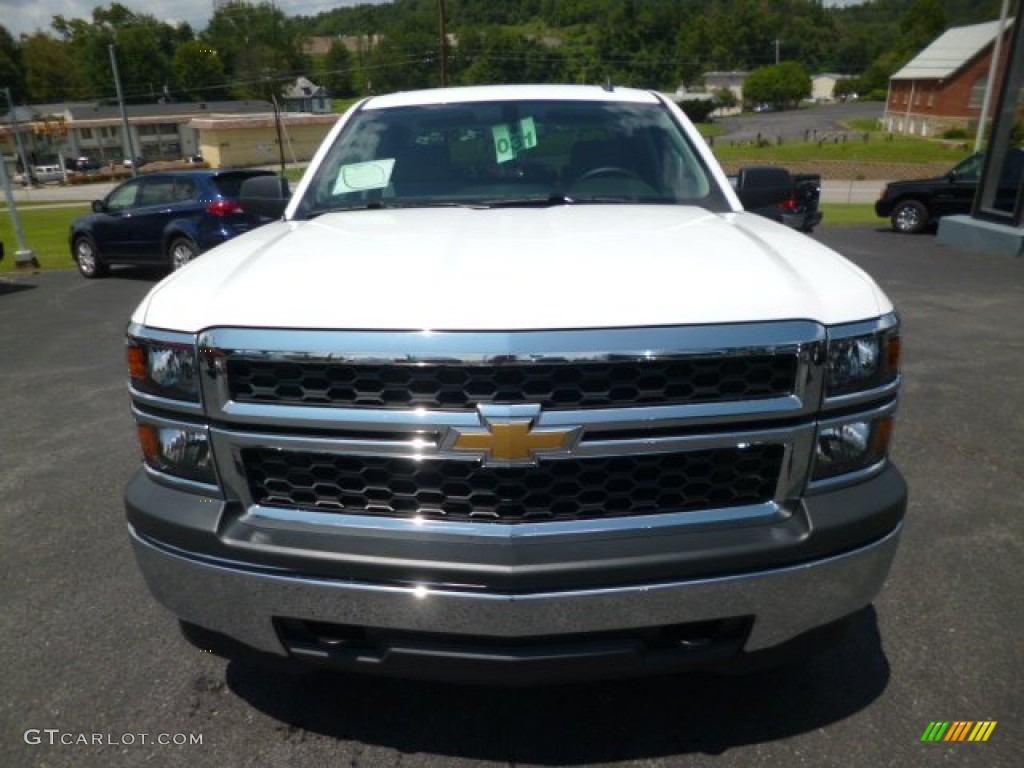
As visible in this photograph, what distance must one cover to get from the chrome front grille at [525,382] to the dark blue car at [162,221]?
35.3ft

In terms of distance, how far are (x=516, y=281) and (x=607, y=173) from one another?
5.24 ft

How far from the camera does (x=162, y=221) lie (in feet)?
41.3

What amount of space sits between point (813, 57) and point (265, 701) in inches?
6363

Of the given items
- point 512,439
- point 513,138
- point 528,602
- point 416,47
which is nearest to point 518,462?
point 512,439

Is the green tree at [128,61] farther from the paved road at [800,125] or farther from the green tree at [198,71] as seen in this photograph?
the paved road at [800,125]

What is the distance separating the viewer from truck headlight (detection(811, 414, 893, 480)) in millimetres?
2014

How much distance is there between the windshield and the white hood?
2.31 ft

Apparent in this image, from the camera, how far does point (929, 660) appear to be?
2.77m

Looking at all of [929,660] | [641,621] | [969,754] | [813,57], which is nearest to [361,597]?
[641,621]

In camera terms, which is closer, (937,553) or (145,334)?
(145,334)

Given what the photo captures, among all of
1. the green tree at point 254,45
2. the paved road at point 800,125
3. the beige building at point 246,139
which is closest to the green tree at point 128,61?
the green tree at point 254,45

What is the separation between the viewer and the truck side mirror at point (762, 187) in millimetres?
Result: 3543

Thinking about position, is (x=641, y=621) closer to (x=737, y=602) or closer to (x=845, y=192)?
(x=737, y=602)

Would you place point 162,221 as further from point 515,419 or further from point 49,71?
point 49,71
